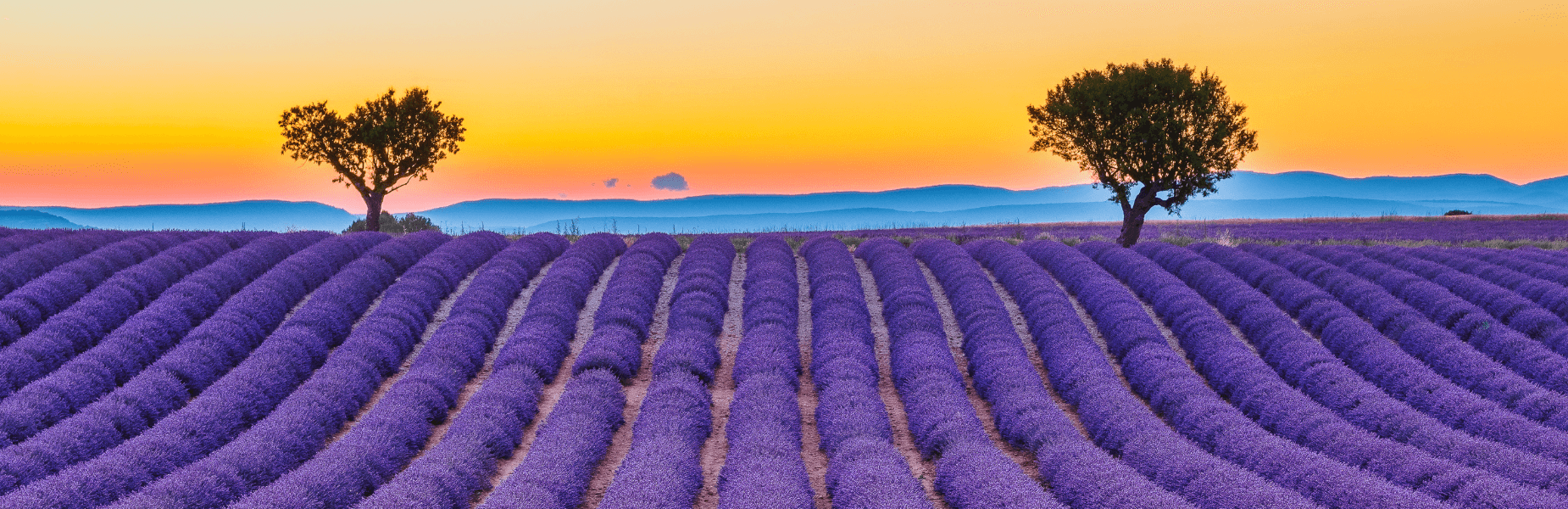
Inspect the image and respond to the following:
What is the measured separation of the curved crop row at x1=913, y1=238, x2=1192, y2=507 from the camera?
24.4 feet

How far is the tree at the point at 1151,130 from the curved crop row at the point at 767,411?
1511 centimetres

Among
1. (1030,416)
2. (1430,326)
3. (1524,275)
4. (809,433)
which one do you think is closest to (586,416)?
(809,433)

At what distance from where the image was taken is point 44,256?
1739cm

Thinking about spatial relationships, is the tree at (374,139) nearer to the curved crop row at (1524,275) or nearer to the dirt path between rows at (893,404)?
the dirt path between rows at (893,404)

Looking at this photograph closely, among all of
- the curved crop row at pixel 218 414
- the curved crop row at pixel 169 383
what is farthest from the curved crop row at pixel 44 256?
the curved crop row at pixel 218 414

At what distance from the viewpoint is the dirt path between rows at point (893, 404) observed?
29.2 ft

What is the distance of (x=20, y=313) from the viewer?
13578 millimetres

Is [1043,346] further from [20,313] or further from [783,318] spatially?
[20,313]

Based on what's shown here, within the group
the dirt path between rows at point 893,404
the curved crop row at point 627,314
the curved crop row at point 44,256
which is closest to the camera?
the dirt path between rows at point 893,404

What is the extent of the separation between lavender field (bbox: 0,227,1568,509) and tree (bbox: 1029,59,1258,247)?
8.16m

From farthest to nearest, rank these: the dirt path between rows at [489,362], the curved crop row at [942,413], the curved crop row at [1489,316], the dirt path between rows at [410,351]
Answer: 1. the curved crop row at [1489,316]
2. the dirt path between rows at [410,351]
3. the dirt path between rows at [489,362]
4. the curved crop row at [942,413]

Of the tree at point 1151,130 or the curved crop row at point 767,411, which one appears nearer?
the curved crop row at point 767,411

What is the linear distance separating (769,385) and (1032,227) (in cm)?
3380

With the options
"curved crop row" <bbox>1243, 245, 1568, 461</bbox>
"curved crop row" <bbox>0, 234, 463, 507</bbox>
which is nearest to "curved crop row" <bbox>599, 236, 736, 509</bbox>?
"curved crop row" <bbox>0, 234, 463, 507</bbox>
